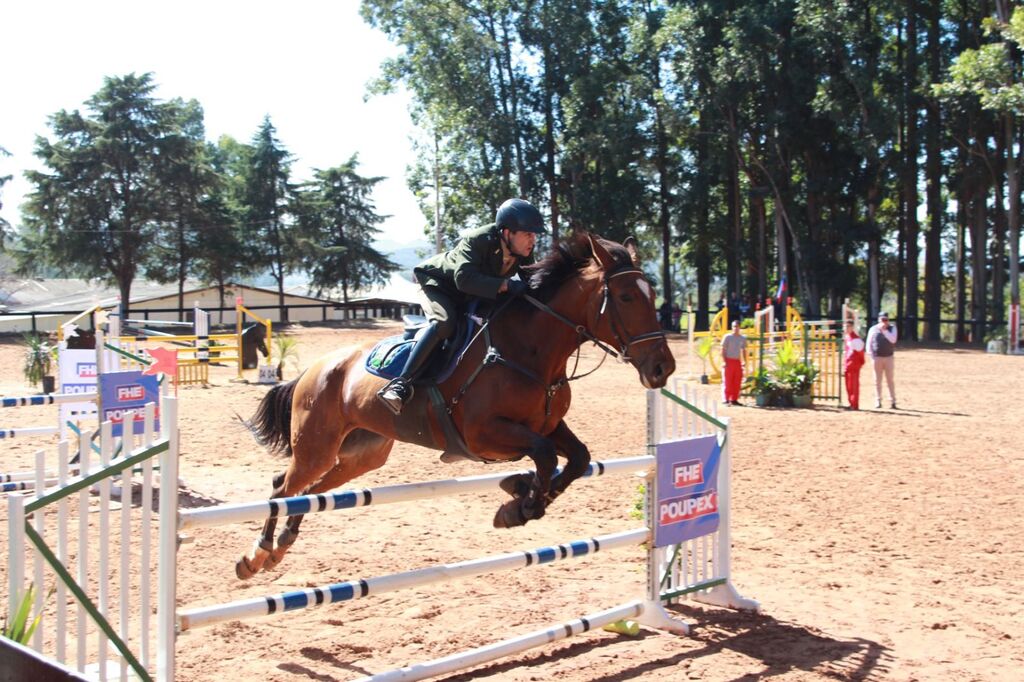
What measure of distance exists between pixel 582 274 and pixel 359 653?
97.1 inches

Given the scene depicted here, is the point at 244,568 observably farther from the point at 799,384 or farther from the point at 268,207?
the point at 268,207

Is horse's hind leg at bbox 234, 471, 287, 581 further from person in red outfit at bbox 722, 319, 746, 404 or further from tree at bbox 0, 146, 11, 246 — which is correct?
tree at bbox 0, 146, 11, 246

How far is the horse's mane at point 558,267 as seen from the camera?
547 centimetres

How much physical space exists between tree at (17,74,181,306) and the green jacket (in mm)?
41587

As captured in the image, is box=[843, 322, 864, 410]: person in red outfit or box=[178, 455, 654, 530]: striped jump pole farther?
box=[843, 322, 864, 410]: person in red outfit

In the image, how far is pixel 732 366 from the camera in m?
16.9

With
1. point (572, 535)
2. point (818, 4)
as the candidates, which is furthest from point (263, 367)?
point (818, 4)

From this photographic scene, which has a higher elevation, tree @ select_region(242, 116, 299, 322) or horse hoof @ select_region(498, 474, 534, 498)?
tree @ select_region(242, 116, 299, 322)

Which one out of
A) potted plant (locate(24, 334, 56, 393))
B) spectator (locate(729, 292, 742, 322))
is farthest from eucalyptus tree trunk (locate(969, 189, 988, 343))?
potted plant (locate(24, 334, 56, 393))

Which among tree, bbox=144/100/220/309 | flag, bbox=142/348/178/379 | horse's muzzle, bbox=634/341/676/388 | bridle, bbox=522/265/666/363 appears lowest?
flag, bbox=142/348/178/379

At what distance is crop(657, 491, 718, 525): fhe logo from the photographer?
18.6 feet

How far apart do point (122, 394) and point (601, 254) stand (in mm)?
5588

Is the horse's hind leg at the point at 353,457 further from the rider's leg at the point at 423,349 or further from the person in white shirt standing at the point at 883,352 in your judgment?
the person in white shirt standing at the point at 883,352

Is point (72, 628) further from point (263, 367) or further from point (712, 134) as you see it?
point (712, 134)
